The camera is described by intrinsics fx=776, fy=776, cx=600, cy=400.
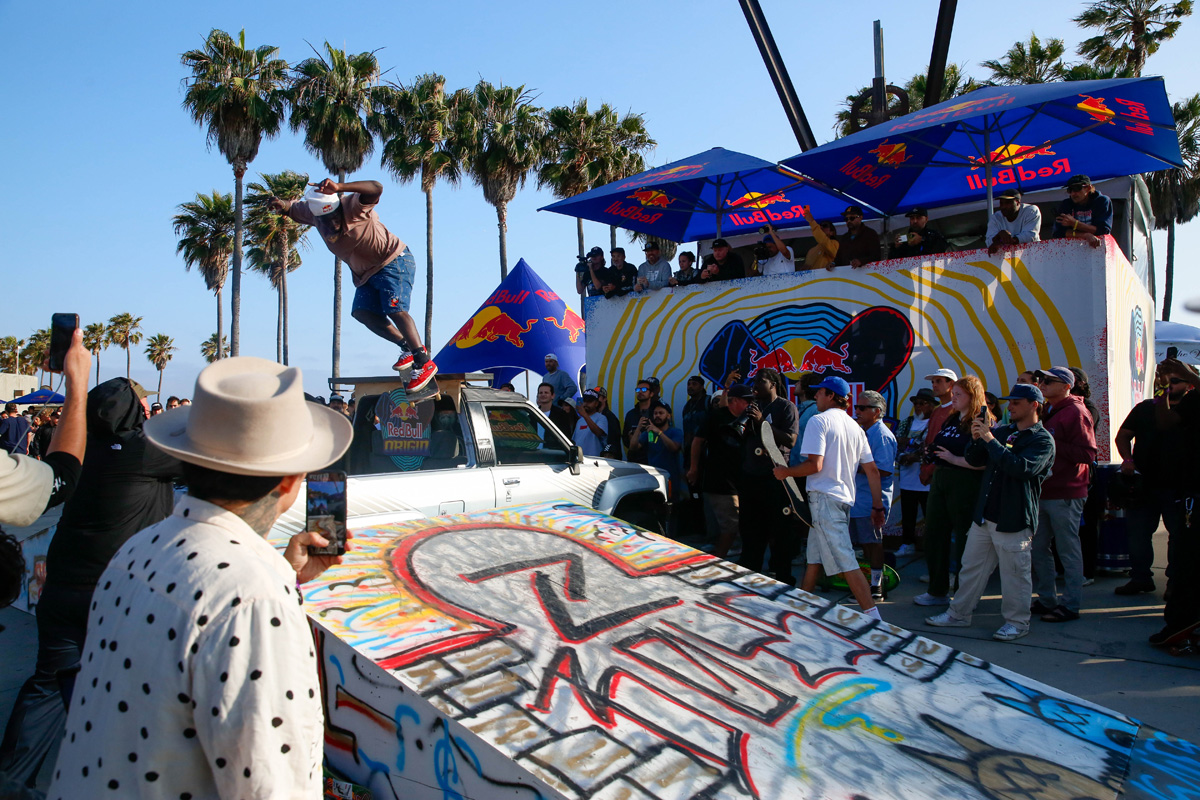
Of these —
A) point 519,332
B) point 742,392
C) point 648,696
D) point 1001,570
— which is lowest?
point 1001,570

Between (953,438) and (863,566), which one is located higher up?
(953,438)

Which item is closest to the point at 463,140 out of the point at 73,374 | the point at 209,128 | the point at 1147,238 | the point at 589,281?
the point at 209,128

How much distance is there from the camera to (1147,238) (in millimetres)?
13344

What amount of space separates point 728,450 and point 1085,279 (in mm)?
4585

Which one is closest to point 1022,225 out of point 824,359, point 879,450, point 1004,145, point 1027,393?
point 1004,145

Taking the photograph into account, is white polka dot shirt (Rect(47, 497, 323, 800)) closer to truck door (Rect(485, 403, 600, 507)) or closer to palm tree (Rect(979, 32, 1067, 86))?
truck door (Rect(485, 403, 600, 507))

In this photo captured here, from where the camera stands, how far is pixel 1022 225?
9.15 metres

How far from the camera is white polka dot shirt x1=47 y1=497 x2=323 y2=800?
4.70 ft

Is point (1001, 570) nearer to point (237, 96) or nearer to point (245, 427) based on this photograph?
point (245, 427)

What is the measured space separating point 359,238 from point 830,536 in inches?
160

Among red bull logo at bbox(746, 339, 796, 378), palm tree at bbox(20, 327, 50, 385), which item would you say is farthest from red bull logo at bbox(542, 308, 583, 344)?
palm tree at bbox(20, 327, 50, 385)

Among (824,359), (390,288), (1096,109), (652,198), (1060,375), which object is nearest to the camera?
(390,288)

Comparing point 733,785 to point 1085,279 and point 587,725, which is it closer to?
point 587,725

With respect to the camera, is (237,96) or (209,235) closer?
(237,96)
